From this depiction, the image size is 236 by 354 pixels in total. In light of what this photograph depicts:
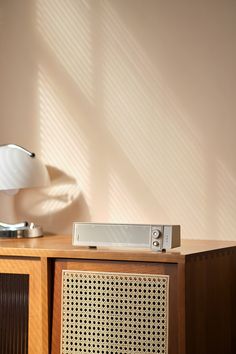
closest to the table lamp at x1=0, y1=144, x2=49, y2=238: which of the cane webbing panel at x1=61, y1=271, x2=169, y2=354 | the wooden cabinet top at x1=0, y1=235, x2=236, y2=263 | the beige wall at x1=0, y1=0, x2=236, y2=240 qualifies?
the wooden cabinet top at x1=0, y1=235, x2=236, y2=263

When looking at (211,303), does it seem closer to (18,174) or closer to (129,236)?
(129,236)

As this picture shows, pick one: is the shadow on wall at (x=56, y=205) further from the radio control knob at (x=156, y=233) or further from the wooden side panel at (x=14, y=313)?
the radio control knob at (x=156, y=233)

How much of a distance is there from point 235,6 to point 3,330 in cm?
159

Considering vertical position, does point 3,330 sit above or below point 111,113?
below

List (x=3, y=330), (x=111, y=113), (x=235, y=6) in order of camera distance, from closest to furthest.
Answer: (x=3, y=330), (x=235, y=6), (x=111, y=113)

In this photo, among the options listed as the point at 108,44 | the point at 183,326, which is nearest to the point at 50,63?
the point at 108,44

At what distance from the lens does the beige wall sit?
2699 mm

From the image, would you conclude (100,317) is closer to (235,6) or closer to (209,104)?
(209,104)

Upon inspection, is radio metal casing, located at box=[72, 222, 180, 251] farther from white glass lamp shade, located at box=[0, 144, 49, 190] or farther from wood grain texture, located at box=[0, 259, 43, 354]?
white glass lamp shade, located at box=[0, 144, 49, 190]

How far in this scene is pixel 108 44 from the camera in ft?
9.59

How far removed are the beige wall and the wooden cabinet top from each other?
299 mm

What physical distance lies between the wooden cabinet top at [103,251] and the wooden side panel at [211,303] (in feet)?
0.13

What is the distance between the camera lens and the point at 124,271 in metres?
2.18

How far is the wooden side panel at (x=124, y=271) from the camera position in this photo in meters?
2.09
